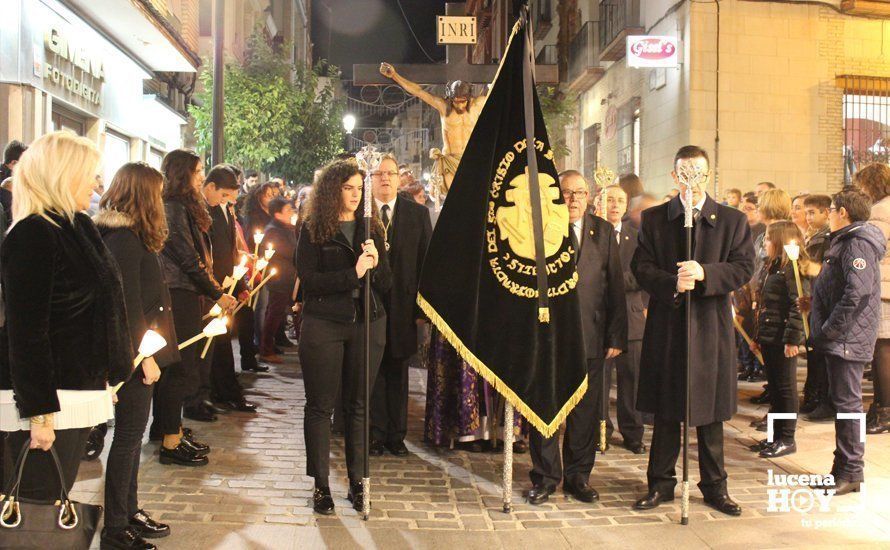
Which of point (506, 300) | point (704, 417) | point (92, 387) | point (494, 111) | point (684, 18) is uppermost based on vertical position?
point (684, 18)

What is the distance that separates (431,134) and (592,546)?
54.3 metres

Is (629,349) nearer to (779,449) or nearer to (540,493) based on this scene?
(779,449)

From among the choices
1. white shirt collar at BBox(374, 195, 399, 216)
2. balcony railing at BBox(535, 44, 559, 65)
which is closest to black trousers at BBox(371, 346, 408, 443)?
white shirt collar at BBox(374, 195, 399, 216)

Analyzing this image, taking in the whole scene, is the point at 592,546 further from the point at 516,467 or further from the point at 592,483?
the point at 516,467

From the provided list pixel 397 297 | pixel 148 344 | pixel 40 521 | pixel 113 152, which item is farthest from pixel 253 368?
pixel 113 152

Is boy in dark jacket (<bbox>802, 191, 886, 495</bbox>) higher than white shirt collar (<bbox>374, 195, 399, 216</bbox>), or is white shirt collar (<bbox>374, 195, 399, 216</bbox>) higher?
white shirt collar (<bbox>374, 195, 399, 216</bbox>)

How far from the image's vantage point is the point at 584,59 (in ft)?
82.3

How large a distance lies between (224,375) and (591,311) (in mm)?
4048

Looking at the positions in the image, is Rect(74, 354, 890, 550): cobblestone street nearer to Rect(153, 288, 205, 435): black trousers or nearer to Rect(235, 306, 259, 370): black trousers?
Rect(153, 288, 205, 435): black trousers

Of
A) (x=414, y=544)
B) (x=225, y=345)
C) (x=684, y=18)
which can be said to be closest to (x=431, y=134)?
(x=684, y=18)

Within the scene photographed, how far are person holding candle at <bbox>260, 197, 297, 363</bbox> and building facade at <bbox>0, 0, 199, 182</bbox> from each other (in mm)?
2539

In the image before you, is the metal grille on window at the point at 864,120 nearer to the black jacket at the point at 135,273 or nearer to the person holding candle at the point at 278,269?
the person holding candle at the point at 278,269

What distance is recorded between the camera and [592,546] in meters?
4.74

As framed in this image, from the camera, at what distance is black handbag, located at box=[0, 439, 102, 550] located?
3482mm
